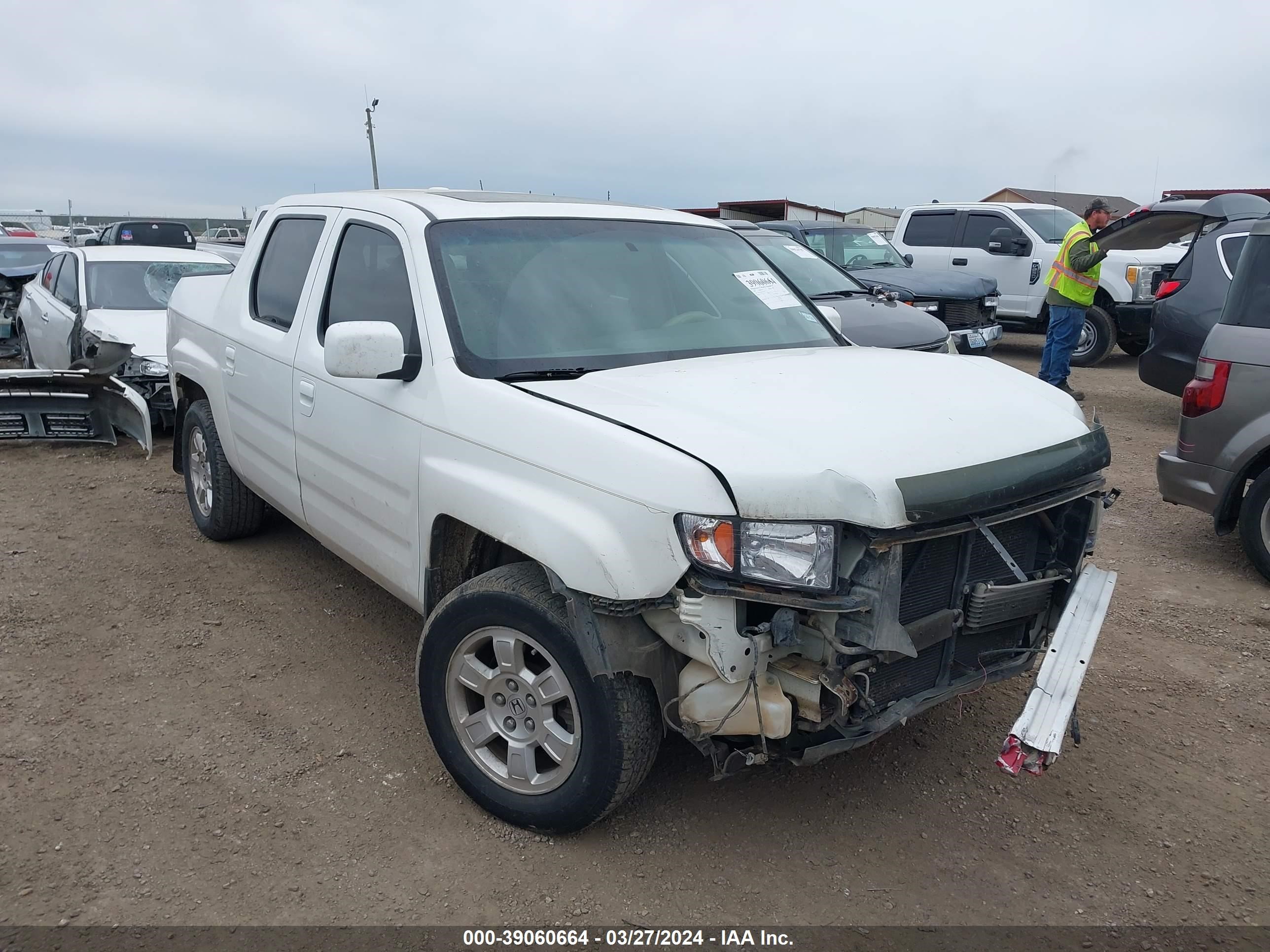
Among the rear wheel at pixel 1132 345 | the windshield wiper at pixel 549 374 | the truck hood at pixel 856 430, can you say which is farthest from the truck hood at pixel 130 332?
the rear wheel at pixel 1132 345

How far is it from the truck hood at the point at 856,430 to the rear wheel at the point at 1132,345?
10460mm

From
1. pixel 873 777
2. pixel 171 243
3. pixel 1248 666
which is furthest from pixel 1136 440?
pixel 171 243

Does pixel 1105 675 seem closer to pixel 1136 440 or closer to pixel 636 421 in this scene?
pixel 636 421

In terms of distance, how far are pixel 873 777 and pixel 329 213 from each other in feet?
10.3

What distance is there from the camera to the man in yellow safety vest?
9.09m

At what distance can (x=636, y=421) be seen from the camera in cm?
270

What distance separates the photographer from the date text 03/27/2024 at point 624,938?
8.60 feet

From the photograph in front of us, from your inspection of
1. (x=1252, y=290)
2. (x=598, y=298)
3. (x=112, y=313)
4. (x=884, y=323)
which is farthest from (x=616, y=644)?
(x=112, y=313)

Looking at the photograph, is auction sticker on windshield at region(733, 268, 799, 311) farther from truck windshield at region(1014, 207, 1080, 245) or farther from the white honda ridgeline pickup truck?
truck windshield at region(1014, 207, 1080, 245)

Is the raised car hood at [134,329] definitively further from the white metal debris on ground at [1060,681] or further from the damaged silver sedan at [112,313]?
the white metal debris on ground at [1060,681]

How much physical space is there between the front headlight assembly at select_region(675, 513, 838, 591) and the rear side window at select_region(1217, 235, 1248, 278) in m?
7.61

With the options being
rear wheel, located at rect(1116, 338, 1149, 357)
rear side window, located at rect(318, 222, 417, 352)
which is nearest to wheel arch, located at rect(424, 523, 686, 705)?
rear side window, located at rect(318, 222, 417, 352)

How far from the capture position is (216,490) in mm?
5289

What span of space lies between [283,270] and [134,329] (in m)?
4.79
